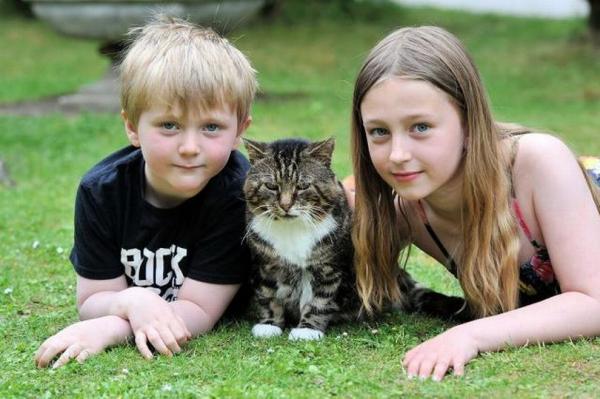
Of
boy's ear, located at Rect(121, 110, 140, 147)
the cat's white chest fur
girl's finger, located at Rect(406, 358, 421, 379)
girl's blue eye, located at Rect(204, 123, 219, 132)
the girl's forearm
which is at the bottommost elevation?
girl's finger, located at Rect(406, 358, 421, 379)

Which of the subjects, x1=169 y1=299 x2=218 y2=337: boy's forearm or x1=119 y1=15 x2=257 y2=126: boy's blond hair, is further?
x1=169 y1=299 x2=218 y2=337: boy's forearm

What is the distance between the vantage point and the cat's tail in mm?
4102

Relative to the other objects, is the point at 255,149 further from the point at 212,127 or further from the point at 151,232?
the point at 151,232

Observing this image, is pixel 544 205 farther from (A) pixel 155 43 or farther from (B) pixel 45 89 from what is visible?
(B) pixel 45 89

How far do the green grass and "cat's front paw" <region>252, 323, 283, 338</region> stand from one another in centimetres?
6

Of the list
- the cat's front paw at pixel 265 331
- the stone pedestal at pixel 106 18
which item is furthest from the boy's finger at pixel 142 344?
the stone pedestal at pixel 106 18

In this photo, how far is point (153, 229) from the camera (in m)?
3.94

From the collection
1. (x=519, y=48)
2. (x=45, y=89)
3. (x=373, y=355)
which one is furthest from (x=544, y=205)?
(x=519, y=48)

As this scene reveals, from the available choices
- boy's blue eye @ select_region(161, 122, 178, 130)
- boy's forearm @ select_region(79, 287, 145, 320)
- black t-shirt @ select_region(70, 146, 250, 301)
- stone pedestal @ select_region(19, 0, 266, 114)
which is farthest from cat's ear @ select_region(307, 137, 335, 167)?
stone pedestal @ select_region(19, 0, 266, 114)

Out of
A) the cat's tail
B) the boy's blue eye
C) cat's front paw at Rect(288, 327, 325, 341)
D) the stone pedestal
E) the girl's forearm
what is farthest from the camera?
the stone pedestal

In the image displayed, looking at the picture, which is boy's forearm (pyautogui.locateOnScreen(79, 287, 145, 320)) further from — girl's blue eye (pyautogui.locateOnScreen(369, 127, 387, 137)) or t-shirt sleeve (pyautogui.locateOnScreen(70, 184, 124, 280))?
girl's blue eye (pyautogui.locateOnScreen(369, 127, 387, 137))

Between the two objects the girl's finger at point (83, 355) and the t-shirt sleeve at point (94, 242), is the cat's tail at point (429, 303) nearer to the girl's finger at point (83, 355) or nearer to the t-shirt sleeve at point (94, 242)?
the t-shirt sleeve at point (94, 242)

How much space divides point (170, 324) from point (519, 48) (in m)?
13.1

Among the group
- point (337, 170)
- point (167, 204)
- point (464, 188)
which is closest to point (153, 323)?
point (167, 204)
